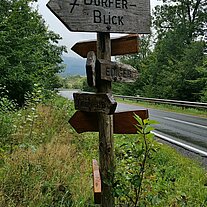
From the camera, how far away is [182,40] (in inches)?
1087

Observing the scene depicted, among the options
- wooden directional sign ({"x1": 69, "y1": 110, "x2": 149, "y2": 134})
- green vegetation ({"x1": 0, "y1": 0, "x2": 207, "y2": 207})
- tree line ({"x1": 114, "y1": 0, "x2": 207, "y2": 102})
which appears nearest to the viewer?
wooden directional sign ({"x1": 69, "y1": 110, "x2": 149, "y2": 134})

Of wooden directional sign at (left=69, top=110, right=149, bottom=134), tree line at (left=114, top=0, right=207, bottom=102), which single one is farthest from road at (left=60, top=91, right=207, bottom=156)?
tree line at (left=114, top=0, right=207, bottom=102)

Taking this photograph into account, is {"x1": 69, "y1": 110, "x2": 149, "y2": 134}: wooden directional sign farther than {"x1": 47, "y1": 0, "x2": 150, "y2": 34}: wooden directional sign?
Yes

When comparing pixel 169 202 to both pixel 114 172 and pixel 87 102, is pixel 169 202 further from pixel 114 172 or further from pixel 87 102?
pixel 87 102

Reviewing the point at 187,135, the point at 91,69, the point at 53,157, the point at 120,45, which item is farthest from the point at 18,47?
the point at 91,69

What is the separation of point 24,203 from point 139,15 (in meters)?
2.21

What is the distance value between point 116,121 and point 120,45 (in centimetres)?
72

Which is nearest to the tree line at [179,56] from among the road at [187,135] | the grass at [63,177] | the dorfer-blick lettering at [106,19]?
the road at [187,135]

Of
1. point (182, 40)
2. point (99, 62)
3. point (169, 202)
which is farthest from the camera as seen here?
point (182, 40)

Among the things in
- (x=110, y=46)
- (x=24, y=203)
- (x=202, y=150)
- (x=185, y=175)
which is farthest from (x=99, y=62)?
(x=202, y=150)

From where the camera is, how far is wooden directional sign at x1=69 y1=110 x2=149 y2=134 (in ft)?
9.00

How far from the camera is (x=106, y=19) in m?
2.62

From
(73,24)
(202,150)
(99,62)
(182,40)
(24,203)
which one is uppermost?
(182,40)

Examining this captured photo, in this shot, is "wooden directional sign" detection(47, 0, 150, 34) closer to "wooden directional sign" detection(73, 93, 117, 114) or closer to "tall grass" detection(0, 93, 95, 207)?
"wooden directional sign" detection(73, 93, 117, 114)
